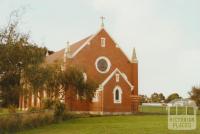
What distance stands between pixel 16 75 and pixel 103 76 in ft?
101

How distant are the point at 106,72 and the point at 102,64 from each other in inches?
51.9

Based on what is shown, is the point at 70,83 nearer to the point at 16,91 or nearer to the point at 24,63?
the point at 16,91

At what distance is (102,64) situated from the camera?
61.6 meters

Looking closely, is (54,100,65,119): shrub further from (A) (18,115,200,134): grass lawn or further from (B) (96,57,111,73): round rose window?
(B) (96,57,111,73): round rose window

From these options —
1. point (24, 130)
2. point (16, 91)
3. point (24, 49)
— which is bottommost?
point (24, 130)

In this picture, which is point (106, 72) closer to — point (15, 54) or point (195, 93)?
point (195, 93)

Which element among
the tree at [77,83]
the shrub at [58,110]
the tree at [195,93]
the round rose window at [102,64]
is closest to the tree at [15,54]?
the shrub at [58,110]

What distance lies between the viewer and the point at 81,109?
58.6 metres

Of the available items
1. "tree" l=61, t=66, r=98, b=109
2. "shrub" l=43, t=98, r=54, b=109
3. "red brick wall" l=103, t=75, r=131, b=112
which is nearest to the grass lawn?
"shrub" l=43, t=98, r=54, b=109

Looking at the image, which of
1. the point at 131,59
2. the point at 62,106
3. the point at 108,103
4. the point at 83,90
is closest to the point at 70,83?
the point at 83,90

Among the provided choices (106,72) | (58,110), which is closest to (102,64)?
(106,72)

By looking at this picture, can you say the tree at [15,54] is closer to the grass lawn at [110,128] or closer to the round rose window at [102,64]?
the grass lawn at [110,128]

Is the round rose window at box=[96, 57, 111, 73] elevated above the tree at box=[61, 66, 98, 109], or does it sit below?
above

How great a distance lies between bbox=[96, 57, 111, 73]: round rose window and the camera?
61.0 meters
